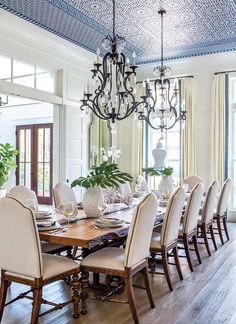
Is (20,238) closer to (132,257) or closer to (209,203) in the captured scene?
(132,257)

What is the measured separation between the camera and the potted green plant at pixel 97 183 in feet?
10.9

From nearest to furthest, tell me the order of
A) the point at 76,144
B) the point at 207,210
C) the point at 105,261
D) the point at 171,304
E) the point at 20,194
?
1. the point at 105,261
2. the point at 171,304
3. the point at 20,194
4. the point at 207,210
5. the point at 76,144

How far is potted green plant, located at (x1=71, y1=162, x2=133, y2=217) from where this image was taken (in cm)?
332

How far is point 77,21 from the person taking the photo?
5.21 metres

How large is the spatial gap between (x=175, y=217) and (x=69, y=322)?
54.9 inches

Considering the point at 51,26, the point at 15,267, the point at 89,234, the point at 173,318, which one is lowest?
the point at 173,318

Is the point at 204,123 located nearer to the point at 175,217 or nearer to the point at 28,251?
the point at 175,217

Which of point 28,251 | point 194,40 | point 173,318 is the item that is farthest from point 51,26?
point 173,318

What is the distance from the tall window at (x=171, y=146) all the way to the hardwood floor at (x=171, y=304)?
3.82 meters

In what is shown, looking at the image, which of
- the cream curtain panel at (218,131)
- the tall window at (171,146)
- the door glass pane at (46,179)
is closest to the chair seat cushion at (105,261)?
the cream curtain panel at (218,131)

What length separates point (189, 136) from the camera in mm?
7301

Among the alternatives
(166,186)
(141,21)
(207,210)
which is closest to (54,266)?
(166,186)

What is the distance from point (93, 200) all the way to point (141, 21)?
10.6 feet

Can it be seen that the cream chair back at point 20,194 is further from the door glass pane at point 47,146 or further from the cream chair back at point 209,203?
the door glass pane at point 47,146
